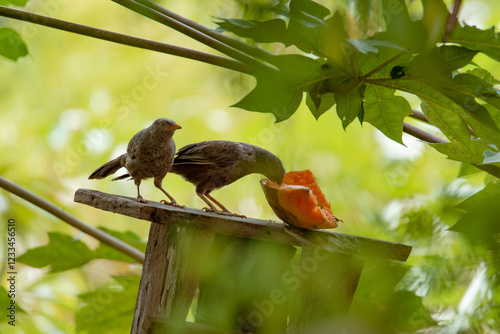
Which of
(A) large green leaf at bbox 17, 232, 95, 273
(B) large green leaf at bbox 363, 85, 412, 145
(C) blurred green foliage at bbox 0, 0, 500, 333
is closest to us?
(B) large green leaf at bbox 363, 85, 412, 145

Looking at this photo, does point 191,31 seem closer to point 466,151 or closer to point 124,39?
point 124,39

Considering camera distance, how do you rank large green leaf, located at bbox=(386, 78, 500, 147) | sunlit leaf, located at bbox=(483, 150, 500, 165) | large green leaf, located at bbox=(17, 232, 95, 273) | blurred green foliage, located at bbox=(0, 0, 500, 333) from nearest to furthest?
1. sunlit leaf, located at bbox=(483, 150, 500, 165)
2. large green leaf, located at bbox=(386, 78, 500, 147)
3. large green leaf, located at bbox=(17, 232, 95, 273)
4. blurred green foliage, located at bbox=(0, 0, 500, 333)

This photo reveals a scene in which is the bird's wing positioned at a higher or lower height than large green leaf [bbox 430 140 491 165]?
lower

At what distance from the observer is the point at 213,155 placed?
1091mm

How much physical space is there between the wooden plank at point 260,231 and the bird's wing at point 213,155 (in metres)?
0.22

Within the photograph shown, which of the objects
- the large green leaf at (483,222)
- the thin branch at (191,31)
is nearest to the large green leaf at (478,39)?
the thin branch at (191,31)

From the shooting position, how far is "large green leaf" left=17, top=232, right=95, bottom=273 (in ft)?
4.14

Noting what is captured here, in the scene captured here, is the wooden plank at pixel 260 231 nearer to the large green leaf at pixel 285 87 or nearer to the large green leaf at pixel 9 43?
the large green leaf at pixel 285 87

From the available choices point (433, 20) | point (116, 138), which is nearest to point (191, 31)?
point (433, 20)

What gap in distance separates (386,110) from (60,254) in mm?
881

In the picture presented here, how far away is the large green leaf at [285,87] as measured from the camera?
66 centimetres

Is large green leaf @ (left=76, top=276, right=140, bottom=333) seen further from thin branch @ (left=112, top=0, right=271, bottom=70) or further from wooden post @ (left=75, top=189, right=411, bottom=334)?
thin branch @ (left=112, top=0, right=271, bottom=70)

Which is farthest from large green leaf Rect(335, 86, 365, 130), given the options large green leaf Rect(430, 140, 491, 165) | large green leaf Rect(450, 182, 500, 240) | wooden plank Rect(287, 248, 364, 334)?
large green leaf Rect(450, 182, 500, 240)

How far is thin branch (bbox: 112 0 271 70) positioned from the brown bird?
0.26 metres
